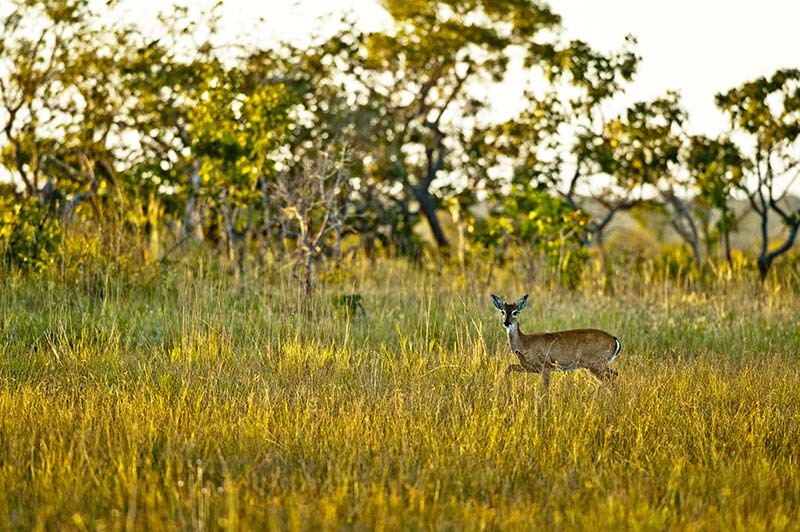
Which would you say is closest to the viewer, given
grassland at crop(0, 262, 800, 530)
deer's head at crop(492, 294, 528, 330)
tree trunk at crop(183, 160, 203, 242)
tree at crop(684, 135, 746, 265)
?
grassland at crop(0, 262, 800, 530)

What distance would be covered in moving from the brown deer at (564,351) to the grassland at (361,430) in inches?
5.9

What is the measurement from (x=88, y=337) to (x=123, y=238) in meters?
3.53

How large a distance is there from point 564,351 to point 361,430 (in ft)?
7.07

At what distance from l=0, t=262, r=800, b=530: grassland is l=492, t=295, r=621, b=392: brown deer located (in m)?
0.15

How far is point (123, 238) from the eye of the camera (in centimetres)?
1234

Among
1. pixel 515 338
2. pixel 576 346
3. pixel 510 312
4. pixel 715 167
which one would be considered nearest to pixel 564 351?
pixel 576 346

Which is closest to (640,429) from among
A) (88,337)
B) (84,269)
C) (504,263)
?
(88,337)

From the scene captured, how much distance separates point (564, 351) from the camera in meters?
7.45

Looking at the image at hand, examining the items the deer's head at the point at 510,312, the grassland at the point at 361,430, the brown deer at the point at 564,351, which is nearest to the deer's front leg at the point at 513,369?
the brown deer at the point at 564,351

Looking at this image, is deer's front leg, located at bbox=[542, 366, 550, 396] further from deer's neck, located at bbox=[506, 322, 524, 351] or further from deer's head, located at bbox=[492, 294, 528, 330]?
deer's head, located at bbox=[492, 294, 528, 330]

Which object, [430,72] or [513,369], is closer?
[513,369]

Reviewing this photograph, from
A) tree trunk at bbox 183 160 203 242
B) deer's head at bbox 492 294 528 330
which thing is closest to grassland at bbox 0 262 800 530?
deer's head at bbox 492 294 528 330

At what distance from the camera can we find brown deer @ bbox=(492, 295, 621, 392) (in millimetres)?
7434

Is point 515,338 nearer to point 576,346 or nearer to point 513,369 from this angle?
point 513,369
